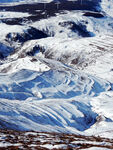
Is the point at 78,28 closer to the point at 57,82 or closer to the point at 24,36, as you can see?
the point at 24,36

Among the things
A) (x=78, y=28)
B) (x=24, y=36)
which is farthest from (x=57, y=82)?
(x=78, y=28)

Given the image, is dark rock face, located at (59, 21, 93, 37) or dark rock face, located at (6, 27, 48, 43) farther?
dark rock face, located at (59, 21, 93, 37)

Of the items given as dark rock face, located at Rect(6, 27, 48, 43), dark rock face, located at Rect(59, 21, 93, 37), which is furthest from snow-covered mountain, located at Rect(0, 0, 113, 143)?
dark rock face, located at Rect(59, 21, 93, 37)

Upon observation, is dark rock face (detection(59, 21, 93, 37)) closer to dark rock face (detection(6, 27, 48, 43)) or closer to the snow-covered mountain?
the snow-covered mountain

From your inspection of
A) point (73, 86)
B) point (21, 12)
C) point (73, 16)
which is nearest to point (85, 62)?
point (73, 86)

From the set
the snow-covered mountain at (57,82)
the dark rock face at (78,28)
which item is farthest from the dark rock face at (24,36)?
the dark rock face at (78,28)

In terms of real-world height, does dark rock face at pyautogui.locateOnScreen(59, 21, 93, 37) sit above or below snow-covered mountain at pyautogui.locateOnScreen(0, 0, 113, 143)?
above

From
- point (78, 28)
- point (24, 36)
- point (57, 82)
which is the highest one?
point (78, 28)

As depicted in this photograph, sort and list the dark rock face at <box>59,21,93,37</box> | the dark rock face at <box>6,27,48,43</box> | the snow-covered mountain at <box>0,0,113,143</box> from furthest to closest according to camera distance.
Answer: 1. the dark rock face at <box>59,21,93,37</box>
2. the dark rock face at <box>6,27,48,43</box>
3. the snow-covered mountain at <box>0,0,113,143</box>

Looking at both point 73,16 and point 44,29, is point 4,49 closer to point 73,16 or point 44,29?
point 44,29

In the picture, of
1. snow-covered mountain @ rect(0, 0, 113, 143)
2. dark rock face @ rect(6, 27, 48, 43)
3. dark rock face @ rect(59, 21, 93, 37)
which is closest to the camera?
snow-covered mountain @ rect(0, 0, 113, 143)
